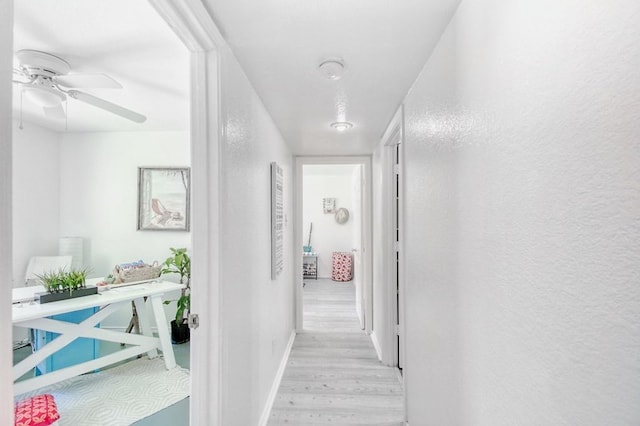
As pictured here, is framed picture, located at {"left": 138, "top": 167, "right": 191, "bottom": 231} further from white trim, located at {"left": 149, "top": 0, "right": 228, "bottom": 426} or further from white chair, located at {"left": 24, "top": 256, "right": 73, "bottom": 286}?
white trim, located at {"left": 149, "top": 0, "right": 228, "bottom": 426}

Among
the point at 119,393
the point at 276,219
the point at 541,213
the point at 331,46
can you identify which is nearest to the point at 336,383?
the point at 276,219

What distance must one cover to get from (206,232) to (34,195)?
10.9ft

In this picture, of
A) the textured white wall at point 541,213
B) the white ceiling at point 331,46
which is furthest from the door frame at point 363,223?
the textured white wall at point 541,213

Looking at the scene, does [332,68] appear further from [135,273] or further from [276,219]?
[135,273]

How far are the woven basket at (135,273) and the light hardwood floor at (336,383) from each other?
1653 millimetres

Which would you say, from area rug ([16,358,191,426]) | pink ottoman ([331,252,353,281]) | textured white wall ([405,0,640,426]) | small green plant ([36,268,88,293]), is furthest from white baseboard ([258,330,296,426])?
pink ottoman ([331,252,353,281])

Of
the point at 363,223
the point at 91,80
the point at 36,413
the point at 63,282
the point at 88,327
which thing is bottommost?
the point at 36,413

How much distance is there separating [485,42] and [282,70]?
39.7 inches

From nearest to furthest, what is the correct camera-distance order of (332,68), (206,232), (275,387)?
(206,232)
(332,68)
(275,387)

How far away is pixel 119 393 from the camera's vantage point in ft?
7.74

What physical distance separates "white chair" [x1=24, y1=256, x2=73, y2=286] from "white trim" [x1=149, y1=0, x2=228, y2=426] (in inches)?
113

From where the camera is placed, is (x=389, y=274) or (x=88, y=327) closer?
(x=88, y=327)

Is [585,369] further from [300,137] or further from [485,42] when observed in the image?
[300,137]

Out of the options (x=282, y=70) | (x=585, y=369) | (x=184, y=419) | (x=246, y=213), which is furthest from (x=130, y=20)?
(x=184, y=419)
